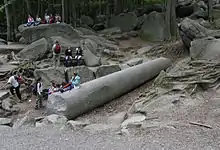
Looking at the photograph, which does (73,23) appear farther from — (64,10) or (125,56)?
(125,56)

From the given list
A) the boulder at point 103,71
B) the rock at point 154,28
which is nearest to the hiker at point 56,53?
the boulder at point 103,71

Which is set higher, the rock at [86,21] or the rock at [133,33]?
the rock at [86,21]

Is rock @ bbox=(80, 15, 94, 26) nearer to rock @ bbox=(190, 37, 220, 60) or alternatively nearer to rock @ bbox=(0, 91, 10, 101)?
rock @ bbox=(0, 91, 10, 101)

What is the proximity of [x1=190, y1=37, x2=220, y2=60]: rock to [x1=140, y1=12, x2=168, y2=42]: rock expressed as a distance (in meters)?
11.8

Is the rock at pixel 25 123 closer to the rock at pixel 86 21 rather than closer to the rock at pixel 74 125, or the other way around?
the rock at pixel 74 125

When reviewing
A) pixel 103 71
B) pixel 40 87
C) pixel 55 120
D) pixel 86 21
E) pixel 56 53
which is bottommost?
pixel 55 120

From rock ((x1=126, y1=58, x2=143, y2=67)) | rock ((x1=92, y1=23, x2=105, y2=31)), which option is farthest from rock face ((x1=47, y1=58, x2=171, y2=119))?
rock ((x1=92, y1=23, x2=105, y2=31))

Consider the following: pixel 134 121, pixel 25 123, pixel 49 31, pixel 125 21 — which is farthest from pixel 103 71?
pixel 125 21

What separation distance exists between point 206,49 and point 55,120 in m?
8.80

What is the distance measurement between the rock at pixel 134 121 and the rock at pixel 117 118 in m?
0.64

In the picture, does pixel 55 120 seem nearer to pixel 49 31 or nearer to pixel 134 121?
pixel 134 121

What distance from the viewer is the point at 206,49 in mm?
19016

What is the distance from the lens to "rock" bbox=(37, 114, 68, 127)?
46.7ft

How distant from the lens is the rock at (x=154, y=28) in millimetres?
31891
